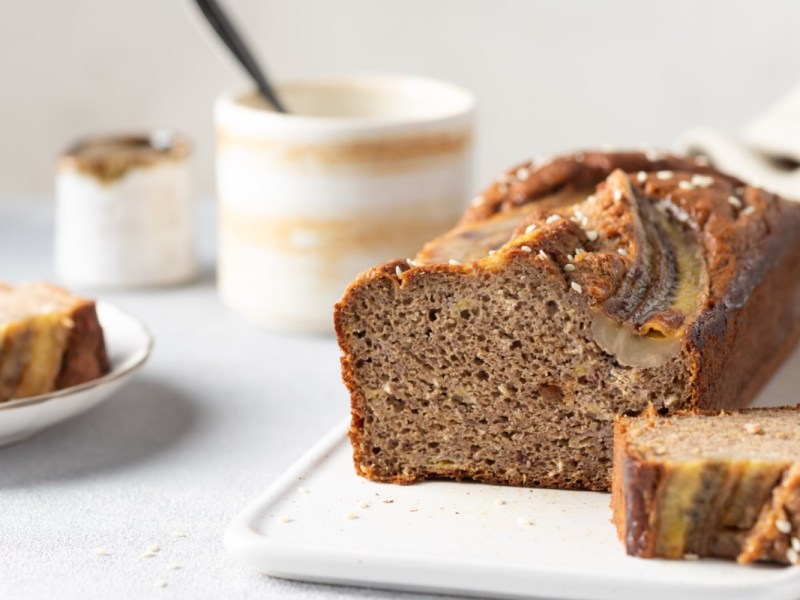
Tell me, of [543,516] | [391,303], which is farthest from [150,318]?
[543,516]

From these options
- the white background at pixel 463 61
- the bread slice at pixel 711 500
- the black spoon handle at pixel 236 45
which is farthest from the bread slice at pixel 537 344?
the white background at pixel 463 61

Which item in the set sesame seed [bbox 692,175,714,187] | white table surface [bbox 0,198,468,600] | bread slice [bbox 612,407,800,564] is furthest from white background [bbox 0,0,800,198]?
bread slice [bbox 612,407,800,564]

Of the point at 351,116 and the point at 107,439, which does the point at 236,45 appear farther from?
the point at 107,439

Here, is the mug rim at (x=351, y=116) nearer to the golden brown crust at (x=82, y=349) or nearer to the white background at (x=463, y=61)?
the golden brown crust at (x=82, y=349)

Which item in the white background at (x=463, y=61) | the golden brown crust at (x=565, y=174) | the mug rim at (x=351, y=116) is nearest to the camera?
the golden brown crust at (x=565, y=174)

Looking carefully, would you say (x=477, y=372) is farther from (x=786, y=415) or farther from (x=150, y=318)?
(x=150, y=318)

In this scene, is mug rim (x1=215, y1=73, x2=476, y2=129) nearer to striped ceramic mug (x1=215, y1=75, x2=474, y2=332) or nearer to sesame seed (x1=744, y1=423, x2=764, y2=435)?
striped ceramic mug (x1=215, y1=75, x2=474, y2=332)
